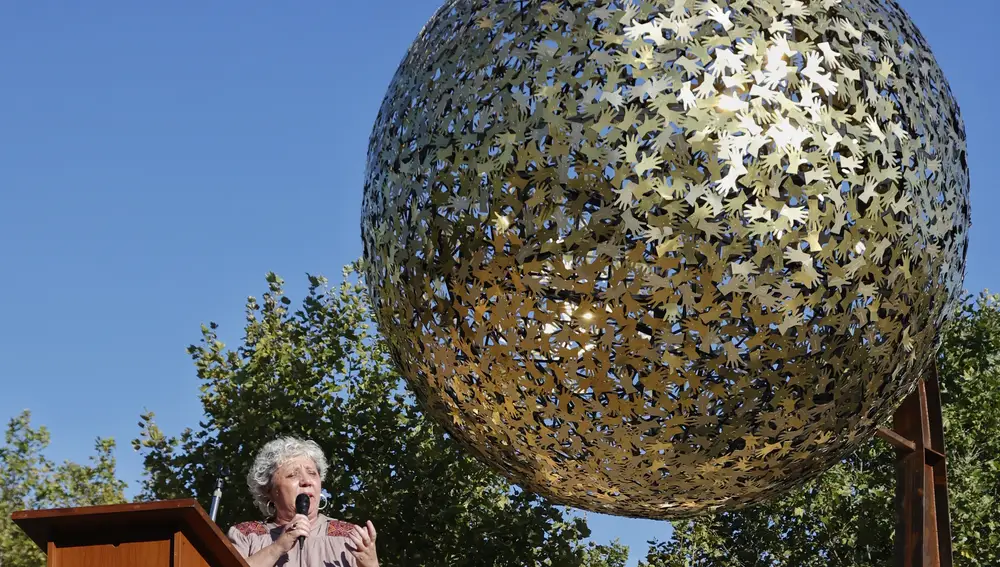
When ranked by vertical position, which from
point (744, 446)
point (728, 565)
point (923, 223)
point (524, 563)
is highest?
point (728, 565)

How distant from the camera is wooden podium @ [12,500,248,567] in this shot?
3211 mm

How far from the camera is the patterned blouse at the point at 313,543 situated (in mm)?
4867

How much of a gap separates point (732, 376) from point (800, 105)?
682mm

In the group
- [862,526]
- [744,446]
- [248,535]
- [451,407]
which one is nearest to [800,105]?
[744,446]

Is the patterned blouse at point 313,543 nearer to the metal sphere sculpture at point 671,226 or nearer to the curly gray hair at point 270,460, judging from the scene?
the curly gray hair at point 270,460

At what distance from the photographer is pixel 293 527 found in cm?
485

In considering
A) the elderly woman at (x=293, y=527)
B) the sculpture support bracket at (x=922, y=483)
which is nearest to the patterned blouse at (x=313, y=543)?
the elderly woman at (x=293, y=527)

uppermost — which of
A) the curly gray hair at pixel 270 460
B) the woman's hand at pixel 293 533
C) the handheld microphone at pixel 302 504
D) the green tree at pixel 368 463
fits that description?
the green tree at pixel 368 463

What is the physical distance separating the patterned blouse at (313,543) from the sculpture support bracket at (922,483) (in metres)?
2.66

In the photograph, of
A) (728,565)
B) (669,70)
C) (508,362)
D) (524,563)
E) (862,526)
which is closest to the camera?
(669,70)

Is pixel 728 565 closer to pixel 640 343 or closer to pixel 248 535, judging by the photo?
pixel 248 535

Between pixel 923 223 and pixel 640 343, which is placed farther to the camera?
pixel 923 223

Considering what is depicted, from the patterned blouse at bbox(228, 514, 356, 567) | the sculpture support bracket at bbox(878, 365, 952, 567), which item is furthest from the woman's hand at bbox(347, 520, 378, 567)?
the sculpture support bracket at bbox(878, 365, 952, 567)

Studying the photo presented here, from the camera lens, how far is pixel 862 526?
15750 millimetres
